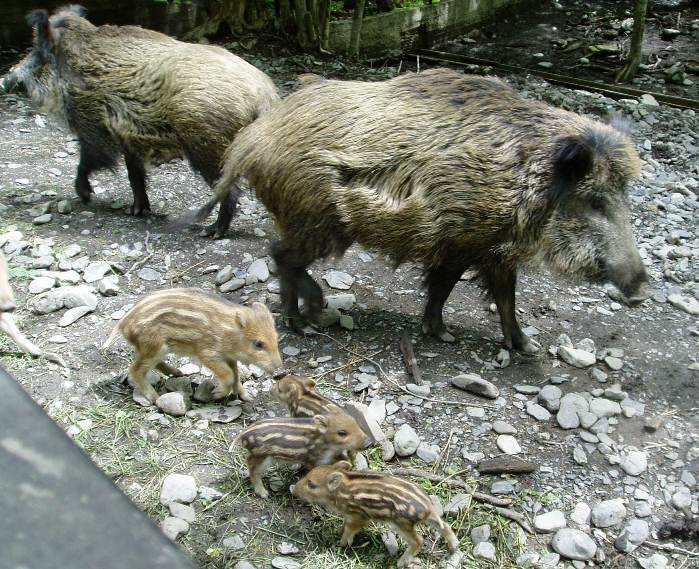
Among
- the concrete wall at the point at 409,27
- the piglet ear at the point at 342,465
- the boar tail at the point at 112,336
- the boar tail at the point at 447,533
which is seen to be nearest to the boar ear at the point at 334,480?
the piglet ear at the point at 342,465

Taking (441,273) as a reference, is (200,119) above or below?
above

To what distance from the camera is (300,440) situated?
3283 mm

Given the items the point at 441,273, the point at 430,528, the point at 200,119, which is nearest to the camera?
the point at 430,528

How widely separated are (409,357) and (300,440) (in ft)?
4.28

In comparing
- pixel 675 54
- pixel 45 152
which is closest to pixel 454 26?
pixel 675 54

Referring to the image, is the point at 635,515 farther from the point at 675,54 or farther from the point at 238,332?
the point at 675,54

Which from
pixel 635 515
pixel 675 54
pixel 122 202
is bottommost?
pixel 635 515

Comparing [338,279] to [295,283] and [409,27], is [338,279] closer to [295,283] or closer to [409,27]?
[295,283]

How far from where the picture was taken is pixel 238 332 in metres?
3.75

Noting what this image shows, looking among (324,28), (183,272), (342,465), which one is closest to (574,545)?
(342,465)

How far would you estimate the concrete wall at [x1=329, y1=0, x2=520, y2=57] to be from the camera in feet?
33.6

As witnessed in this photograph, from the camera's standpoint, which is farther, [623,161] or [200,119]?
[200,119]

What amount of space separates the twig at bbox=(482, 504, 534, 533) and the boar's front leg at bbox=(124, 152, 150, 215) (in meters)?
3.99

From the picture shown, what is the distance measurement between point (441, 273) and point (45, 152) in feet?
15.3
